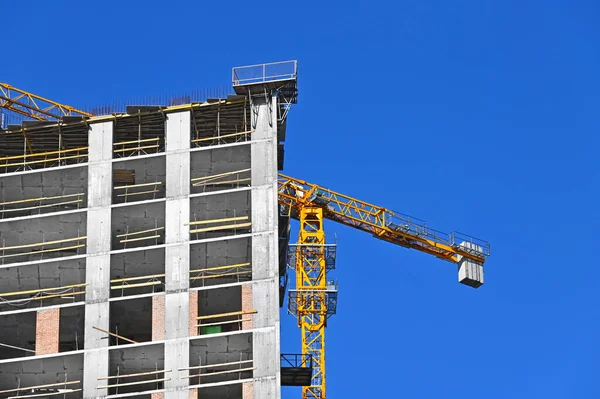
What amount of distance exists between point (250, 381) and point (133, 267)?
32.3 ft

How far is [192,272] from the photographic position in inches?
3514

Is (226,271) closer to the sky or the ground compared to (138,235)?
closer to the ground

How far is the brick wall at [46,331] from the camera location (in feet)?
290

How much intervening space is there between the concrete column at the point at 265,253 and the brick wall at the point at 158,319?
16.2ft

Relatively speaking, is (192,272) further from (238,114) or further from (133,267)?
(238,114)

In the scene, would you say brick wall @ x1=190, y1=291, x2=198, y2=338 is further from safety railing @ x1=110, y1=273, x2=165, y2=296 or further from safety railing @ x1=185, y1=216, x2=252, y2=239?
safety railing @ x1=185, y1=216, x2=252, y2=239

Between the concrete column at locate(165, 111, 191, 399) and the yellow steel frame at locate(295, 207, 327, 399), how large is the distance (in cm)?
3246

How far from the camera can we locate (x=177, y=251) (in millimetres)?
89375

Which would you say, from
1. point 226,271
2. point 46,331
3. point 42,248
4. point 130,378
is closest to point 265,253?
point 226,271

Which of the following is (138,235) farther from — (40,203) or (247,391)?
(247,391)

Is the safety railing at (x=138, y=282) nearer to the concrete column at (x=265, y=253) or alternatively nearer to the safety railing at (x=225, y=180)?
the concrete column at (x=265, y=253)

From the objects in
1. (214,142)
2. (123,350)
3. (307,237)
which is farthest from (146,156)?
(307,237)

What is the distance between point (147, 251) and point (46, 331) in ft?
23.2

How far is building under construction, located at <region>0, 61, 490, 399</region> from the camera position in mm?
86875
